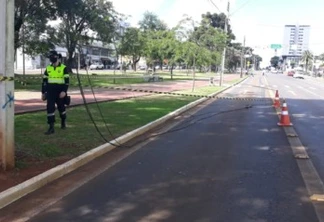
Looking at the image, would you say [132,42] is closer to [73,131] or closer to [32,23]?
[32,23]

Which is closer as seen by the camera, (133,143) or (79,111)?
(133,143)

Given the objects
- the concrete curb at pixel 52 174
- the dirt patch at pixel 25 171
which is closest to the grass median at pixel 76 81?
the concrete curb at pixel 52 174

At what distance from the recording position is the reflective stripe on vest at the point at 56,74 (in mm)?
9852

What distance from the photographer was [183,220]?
4.82 meters

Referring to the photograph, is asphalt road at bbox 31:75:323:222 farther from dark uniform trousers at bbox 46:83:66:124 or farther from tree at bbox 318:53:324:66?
tree at bbox 318:53:324:66

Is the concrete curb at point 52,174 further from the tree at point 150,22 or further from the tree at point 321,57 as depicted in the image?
the tree at point 321,57

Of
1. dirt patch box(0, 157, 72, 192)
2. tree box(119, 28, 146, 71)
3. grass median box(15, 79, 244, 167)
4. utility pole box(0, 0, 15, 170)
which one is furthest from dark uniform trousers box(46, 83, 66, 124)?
tree box(119, 28, 146, 71)

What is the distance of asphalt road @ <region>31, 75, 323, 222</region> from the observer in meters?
5.04

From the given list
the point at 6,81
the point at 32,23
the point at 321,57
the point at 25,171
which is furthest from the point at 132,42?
the point at 321,57

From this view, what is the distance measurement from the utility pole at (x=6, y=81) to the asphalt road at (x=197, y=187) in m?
1.26

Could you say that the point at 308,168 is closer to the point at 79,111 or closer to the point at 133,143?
the point at 133,143

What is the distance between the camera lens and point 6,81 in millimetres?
6348

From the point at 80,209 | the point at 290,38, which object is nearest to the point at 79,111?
the point at 80,209

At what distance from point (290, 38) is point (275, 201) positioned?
8087 cm
